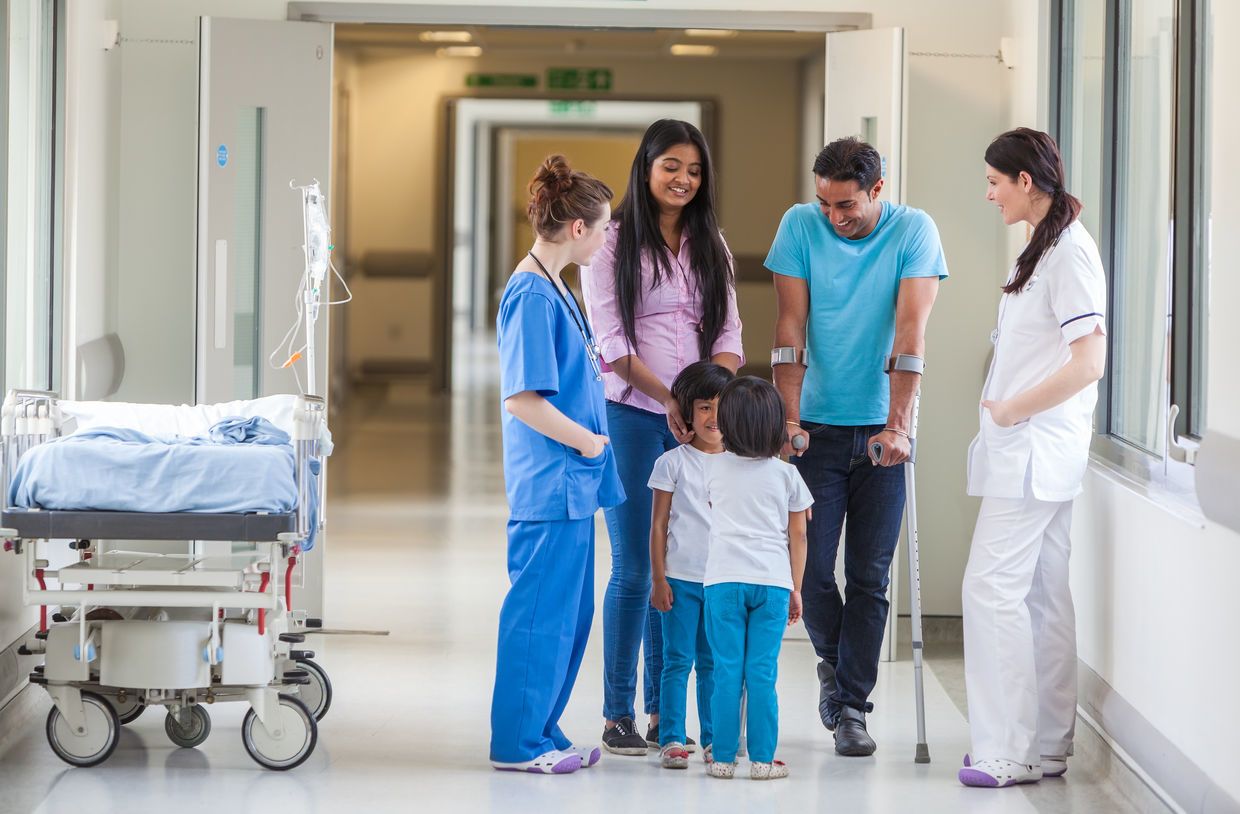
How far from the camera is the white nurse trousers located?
3.53m

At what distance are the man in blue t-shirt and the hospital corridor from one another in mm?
10

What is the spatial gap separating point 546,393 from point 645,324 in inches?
17.3

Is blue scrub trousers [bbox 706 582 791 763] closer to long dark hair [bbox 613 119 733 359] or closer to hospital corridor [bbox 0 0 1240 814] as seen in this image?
hospital corridor [bbox 0 0 1240 814]

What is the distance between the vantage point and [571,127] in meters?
16.2

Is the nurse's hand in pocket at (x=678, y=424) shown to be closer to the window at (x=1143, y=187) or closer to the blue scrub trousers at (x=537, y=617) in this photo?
the blue scrub trousers at (x=537, y=617)

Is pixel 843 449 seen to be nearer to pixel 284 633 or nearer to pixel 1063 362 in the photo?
pixel 1063 362

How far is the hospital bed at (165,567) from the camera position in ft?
10.9

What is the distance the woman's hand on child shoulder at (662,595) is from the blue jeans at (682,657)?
53 mm

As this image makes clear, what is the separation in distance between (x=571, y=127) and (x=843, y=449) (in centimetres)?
1279

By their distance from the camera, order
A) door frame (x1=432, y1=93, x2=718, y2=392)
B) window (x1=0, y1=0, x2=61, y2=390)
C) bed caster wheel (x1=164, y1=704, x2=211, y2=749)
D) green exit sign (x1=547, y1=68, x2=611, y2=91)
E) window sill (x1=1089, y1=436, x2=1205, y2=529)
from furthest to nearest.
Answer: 1. door frame (x1=432, y1=93, x2=718, y2=392)
2. green exit sign (x1=547, y1=68, x2=611, y2=91)
3. window (x1=0, y1=0, x2=61, y2=390)
4. bed caster wheel (x1=164, y1=704, x2=211, y2=749)
5. window sill (x1=1089, y1=436, x2=1205, y2=529)

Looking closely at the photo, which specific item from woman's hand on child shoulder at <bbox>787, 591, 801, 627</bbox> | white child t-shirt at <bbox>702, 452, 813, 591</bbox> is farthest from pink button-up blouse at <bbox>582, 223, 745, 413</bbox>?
woman's hand on child shoulder at <bbox>787, 591, 801, 627</bbox>

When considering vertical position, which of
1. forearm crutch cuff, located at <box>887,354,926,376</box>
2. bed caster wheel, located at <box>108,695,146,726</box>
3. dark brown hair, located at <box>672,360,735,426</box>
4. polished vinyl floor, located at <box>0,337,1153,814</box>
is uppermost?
forearm crutch cuff, located at <box>887,354,926,376</box>

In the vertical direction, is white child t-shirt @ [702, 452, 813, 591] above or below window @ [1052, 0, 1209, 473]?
below

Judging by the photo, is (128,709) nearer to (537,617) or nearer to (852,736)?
(537,617)
